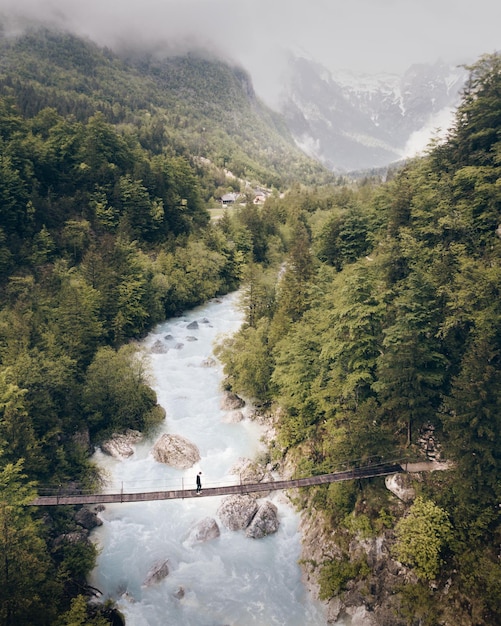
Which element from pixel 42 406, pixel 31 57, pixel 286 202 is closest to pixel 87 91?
pixel 31 57

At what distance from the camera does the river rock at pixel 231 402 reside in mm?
35781

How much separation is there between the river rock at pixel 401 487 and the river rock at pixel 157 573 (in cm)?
1295

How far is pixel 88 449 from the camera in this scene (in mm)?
30344

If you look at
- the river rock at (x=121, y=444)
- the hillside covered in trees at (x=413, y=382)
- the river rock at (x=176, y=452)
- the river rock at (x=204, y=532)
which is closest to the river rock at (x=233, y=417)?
the hillside covered in trees at (x=413, y=382)

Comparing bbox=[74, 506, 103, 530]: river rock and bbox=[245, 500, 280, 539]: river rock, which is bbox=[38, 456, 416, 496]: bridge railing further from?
bbox=[245, 500, 280, 539]: river rock

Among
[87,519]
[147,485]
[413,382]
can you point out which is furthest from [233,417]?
[413,382]

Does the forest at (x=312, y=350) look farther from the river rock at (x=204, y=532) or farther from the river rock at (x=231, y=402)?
the river rock at (x=204, y=532)

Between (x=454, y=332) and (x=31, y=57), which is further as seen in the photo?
(x=31, y=57)

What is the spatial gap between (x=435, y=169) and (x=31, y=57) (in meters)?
207

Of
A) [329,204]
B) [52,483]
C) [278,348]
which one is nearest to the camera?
[52,483]

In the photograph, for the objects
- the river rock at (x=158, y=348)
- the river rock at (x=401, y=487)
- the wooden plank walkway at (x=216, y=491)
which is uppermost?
the river rock at (x=401, y=487)

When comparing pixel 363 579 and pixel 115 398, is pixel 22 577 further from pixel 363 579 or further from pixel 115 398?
pixel 115 398

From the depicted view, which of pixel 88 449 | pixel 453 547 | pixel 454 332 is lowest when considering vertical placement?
pixel 88 449

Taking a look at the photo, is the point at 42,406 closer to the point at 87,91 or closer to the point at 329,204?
the point at 329,204
